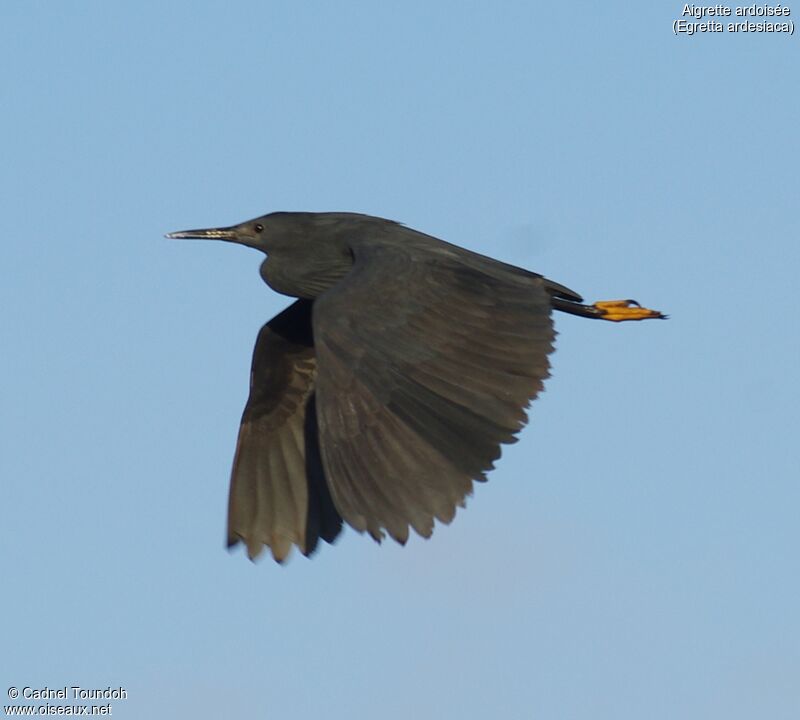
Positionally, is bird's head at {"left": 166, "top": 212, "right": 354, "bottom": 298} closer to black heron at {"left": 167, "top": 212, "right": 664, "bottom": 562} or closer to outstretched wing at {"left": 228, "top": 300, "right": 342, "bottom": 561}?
black heron at {"left": 167, "top": 212, "right": 664, "bottom": 562}

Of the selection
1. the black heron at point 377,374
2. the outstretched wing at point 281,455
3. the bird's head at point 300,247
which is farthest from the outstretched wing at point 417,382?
the outstretched wing at point 281,455

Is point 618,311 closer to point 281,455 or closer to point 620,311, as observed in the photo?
point 620,311

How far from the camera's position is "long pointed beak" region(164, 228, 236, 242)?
13.7 metres

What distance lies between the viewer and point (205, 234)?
13.8 meters

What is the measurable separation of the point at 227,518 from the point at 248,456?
48cm

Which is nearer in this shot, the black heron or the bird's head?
the black heron

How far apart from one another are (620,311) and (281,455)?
8.57ft

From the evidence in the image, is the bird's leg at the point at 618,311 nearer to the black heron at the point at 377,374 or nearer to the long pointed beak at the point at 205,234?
the black heron at the point at 377,374

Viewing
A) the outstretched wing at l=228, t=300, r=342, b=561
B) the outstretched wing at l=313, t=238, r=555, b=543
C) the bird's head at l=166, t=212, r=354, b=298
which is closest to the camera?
→ the outstretched wing at l=313, t=238, r=555, b=543

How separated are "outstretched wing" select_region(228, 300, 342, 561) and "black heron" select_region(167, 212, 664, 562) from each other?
0.03 ft

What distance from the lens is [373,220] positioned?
42.9ft

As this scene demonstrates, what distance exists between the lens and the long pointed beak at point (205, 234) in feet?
45.0

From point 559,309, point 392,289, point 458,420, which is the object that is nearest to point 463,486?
point 458,420

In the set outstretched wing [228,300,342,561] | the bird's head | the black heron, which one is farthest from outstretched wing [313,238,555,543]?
outstretched wing [228,300,342,561]
